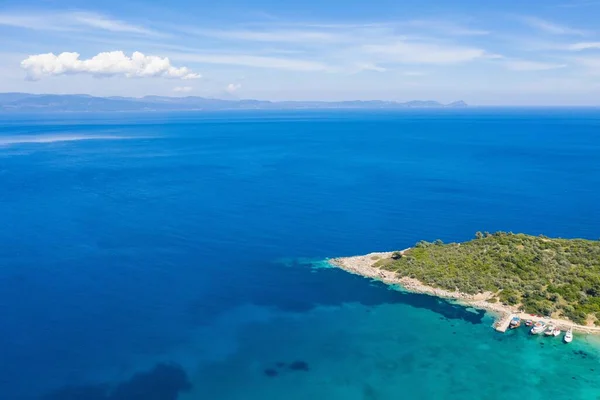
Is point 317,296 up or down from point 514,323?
down

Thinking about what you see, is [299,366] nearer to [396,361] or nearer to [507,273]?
[396,361]

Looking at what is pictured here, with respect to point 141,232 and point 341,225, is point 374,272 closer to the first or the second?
point 341,225

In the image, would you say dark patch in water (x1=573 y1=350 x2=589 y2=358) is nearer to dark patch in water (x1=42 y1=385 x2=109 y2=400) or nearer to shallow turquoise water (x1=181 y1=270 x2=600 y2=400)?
shallow turquoise water (x1=181 y1=270 x2=600 y2=400)

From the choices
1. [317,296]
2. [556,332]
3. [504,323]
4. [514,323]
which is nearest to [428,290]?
[504,323]

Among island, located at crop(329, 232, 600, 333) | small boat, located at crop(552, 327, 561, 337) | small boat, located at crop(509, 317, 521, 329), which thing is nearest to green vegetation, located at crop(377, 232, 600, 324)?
island, located at crop(329, 232, 600, 333)

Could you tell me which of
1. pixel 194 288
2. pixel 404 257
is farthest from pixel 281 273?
pixel 404 257
